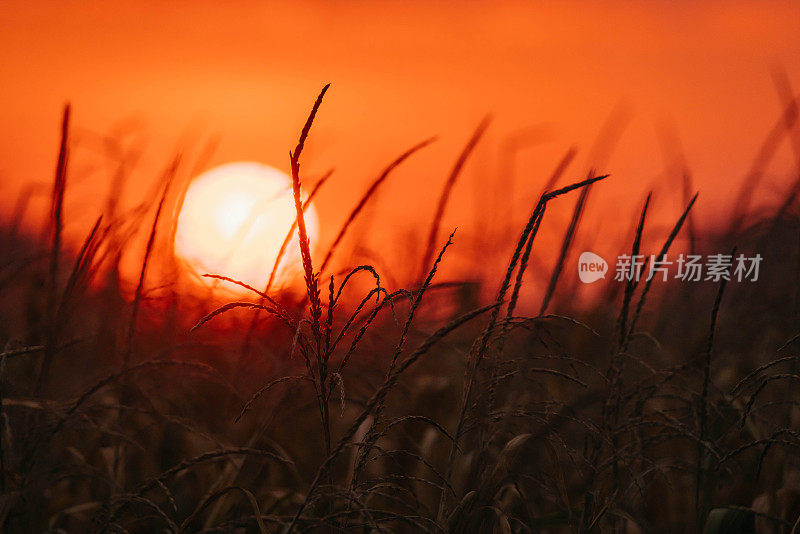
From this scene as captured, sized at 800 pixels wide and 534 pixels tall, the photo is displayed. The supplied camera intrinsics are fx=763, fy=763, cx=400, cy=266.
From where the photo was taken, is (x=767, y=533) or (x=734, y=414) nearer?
(x=767, y=533)

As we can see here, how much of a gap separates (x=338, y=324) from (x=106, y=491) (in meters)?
1.11

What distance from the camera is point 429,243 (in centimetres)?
163

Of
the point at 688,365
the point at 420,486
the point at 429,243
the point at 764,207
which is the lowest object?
the point at 420,486

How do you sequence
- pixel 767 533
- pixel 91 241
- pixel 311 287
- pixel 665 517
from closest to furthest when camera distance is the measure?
pixel 311 287 < pixel 91 241 < pixel 767 533 < pixel 665 517

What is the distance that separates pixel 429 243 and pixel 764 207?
5.42 ft

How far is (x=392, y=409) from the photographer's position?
2.67m

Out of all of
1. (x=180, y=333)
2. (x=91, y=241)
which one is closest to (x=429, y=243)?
(x=91, y=241)

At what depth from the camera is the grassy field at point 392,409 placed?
1.23m

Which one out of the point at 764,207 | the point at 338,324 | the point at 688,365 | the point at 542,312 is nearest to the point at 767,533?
the point at 688,365

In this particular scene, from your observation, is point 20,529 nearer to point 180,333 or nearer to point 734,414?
point 180,333

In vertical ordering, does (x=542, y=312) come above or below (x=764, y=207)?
below

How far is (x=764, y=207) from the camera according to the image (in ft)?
8.92

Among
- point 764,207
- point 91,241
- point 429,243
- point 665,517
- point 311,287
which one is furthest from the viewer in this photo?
point 764,207

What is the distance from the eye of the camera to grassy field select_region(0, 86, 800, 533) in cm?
123
